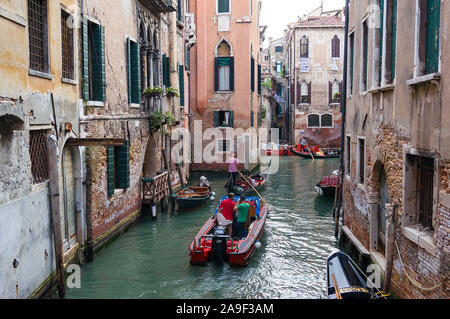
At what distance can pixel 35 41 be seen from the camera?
265 inches

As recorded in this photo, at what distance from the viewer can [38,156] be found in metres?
6.71

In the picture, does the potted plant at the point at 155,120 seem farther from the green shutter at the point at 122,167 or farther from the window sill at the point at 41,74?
the window sill at the point at 41,74

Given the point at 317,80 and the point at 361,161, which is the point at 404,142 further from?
the point at 317,80

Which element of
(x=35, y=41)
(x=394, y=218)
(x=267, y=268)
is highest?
(x=35, y=41)

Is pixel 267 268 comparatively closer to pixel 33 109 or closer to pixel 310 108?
pixel 33 109

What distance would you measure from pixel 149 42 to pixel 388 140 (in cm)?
842

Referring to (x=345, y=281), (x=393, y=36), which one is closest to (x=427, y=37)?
(x=393, y=36)

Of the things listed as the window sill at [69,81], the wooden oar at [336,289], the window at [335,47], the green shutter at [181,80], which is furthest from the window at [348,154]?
the window at [335,47]

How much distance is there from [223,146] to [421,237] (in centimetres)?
1634

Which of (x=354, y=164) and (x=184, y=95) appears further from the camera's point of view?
(x=184, y=95)

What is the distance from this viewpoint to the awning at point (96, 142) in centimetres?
738

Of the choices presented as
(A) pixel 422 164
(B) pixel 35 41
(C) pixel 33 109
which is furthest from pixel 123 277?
(A) pixel 422 164

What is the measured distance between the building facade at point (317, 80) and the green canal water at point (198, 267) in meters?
20.4

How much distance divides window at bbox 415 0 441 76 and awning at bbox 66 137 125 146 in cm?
446
